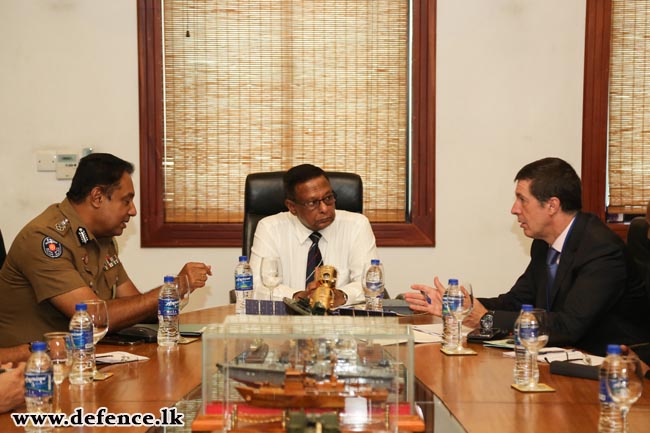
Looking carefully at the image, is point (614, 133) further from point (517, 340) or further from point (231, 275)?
point (517, 340)

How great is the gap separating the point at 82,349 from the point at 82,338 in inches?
1.1

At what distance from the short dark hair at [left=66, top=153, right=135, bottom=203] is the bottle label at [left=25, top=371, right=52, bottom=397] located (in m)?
1.49

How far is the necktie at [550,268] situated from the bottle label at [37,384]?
194cm

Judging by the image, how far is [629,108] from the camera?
453 centimetres

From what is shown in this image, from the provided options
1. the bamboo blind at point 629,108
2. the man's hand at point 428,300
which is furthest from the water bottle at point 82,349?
the bamboo blind at point 629,108

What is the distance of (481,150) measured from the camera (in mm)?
4480

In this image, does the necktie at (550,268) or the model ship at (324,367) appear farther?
the necktie at (550,268)

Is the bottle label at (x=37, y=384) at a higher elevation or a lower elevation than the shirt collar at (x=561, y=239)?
lower

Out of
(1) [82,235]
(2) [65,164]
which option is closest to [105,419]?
(1) [82,235]

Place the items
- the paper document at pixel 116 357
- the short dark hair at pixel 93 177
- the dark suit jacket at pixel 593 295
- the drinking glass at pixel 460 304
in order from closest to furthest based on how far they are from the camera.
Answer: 1. the paper document at pixel 116 357
2. the drinking glass at pixel 460 304
3. the dark suit jacket at pixel 593 295
4. the short dark hair at pixel 93 177

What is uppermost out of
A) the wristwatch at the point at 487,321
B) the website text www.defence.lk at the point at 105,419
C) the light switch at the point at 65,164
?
the light switch at the point at 65,164

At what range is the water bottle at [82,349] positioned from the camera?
2.02 m

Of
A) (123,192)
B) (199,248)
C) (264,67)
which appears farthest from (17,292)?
(264,67)

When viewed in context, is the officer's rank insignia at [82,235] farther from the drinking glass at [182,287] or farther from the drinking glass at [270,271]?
the drinking glass at [270,271]
